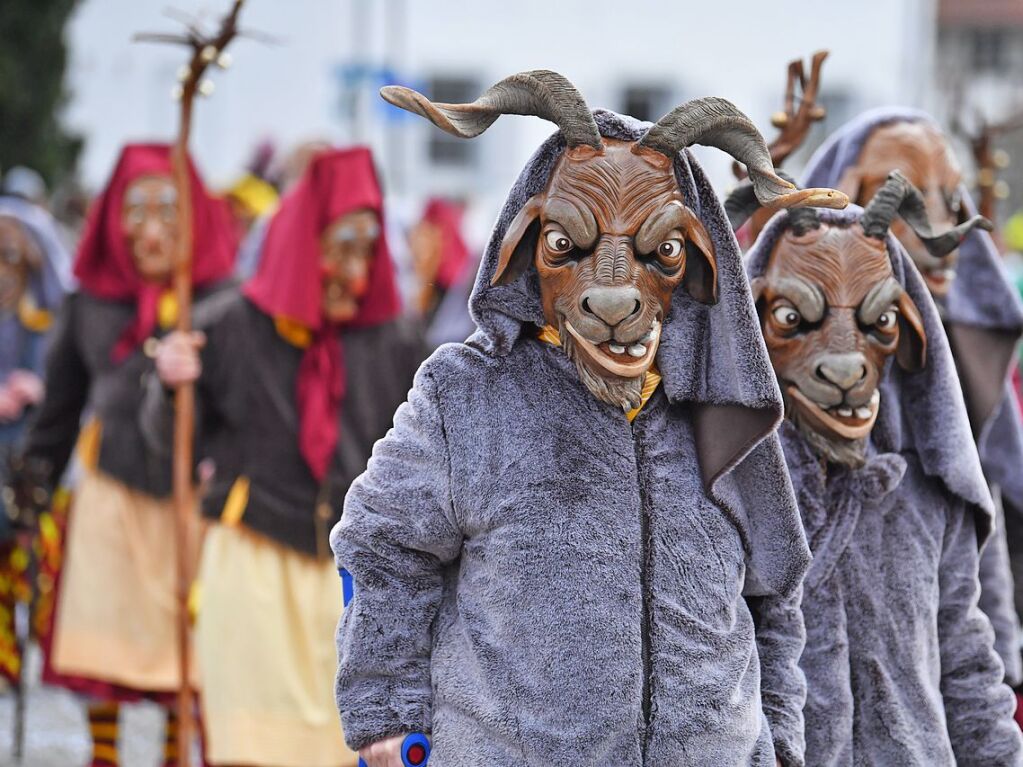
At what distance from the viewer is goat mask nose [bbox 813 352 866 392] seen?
347 centimetres

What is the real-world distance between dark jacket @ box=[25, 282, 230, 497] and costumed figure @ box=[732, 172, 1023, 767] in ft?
10.9

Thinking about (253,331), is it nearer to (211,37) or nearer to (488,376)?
(211,37)

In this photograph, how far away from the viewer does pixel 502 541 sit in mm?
3029

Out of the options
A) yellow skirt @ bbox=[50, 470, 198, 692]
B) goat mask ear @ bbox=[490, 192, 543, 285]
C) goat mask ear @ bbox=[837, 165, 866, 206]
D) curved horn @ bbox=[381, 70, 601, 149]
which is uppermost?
curved horn @ bbox=[381, 70, 601, 149]

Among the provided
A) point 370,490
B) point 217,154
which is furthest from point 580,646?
point 217,154

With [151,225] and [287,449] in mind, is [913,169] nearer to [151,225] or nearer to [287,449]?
[287,449]

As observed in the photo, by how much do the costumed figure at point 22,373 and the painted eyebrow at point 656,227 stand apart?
16.3 feet

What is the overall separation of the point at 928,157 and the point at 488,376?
196 centimetres

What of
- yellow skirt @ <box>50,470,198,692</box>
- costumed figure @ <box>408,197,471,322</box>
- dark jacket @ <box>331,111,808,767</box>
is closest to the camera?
dark jacket @ <box>331,111,808,767</box>

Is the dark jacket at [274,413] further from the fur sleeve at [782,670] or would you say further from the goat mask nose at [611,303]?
the goat mask nose at [611,303]

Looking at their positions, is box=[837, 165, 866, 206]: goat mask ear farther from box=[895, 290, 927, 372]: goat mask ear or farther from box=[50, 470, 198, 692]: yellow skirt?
box=[50, 470, 198, 692]: yellow skirt

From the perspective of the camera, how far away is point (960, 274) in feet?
15.1

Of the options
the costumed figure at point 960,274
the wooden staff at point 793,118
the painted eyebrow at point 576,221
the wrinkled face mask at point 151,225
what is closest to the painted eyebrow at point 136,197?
the wrinkled face mask at point 151,225

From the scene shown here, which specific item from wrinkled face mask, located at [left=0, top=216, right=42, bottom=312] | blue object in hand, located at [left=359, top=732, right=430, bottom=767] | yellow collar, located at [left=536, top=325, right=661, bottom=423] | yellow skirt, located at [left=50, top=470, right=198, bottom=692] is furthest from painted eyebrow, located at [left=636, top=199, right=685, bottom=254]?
wrinkled face mask, located at [left=0, top=216, right=42, bottom=312]
